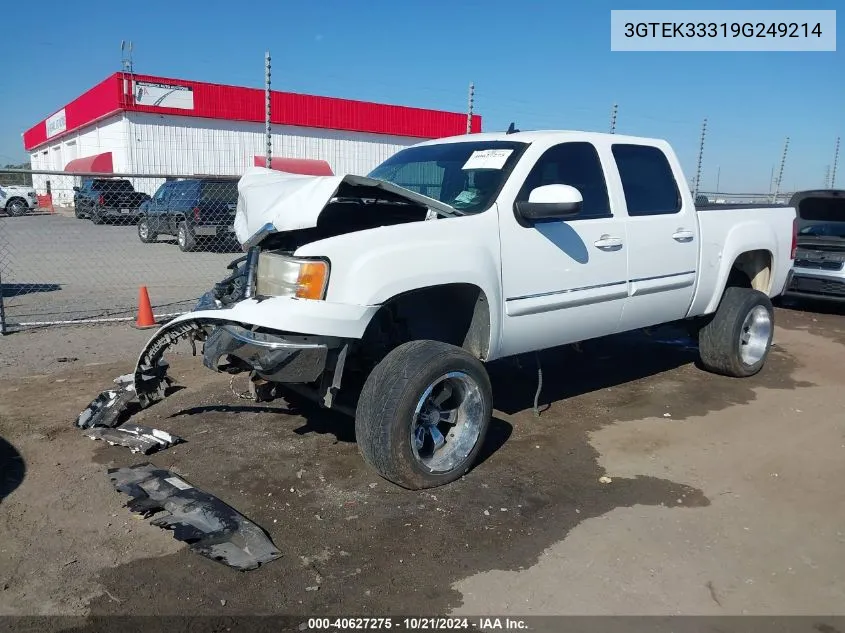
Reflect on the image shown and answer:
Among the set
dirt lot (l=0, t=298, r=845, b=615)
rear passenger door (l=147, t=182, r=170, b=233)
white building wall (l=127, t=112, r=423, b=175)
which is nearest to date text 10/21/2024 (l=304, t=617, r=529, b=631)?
dirt lot (l=0, t=298, r=845, b=615)

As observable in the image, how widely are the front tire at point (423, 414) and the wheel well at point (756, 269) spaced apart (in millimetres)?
3675

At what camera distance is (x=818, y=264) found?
9.82 metres

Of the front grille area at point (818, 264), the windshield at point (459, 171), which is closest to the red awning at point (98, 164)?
the front grille area at point (818, 264)

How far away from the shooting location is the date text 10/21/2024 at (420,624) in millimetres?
2715

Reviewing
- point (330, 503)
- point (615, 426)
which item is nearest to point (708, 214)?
point (615, 426)

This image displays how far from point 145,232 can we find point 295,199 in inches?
476

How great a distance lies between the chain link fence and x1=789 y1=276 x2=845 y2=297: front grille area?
814 centimetres

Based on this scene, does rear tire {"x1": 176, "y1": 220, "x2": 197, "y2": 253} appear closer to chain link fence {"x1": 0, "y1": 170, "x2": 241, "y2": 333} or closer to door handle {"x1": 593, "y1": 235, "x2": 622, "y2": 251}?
chain link fence {"x1": 0, "y1": 170, "x2": 241, "y2": 333}

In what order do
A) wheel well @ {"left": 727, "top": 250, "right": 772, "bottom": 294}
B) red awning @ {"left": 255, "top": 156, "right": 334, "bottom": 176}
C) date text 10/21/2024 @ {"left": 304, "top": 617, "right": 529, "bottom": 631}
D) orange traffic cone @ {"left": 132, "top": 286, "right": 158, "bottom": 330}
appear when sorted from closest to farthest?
date text 10/21/2024 @ {"left": 304, "top": 617, "right": 529, "bottom": 631} → wheel well @ {"left": 727, "top": 250, "right": 772, "bottom": 294} → orange traffic cone @ {"left": 132, "top": 286, "right": 158, "bottom": 330} → red awning @ {"left": 255, "top": 156, "right": 334, "bottom": 176}

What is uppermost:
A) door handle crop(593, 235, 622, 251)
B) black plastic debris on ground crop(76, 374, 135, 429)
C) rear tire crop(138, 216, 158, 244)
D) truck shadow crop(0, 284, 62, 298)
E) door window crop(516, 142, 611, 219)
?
door window crop(516, 142, 611, 219)

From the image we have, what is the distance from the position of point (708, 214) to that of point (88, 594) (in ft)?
16.8

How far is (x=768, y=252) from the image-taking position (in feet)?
Answer: 21.0

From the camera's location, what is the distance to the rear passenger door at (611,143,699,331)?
499cm

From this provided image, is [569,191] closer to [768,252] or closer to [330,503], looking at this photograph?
[330,503]
